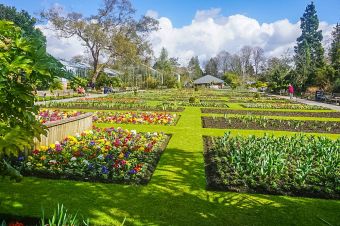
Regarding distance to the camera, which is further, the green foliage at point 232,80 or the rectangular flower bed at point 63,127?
the green foliage at point 232,80

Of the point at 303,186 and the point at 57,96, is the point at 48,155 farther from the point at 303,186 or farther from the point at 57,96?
the point at 57,96

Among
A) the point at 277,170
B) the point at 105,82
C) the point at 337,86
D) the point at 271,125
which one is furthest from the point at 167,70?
the point at 277,170

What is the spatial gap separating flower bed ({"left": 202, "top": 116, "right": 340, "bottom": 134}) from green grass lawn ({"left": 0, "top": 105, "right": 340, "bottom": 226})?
7.29 metres

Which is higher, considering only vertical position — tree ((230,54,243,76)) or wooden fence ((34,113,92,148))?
tree ((230,54,243,76))

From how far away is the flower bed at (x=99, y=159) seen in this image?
20.7 feet

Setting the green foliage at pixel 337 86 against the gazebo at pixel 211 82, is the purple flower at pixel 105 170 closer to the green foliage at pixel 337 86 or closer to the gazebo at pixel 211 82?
the green foliage at pixel 337 86

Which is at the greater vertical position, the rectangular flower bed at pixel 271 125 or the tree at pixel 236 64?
the tree at pixel 236 64

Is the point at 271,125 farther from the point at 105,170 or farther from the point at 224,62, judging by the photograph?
the point at 224,62

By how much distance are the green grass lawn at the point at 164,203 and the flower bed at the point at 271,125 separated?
7.29 metres

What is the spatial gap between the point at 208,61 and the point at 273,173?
111368 millimetres

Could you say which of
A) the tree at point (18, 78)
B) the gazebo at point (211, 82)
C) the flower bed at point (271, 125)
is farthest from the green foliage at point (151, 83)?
the tree at point (18, 78)

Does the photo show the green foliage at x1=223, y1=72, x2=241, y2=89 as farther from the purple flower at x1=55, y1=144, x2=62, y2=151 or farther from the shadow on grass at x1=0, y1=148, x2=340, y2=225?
the shadow on grass at x1=0, y1=148, x2=340, y2=225

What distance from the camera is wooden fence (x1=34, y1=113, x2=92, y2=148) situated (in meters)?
8.03

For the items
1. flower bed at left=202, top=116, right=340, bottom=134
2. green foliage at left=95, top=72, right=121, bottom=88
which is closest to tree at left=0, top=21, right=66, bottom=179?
flower bed at left=202, top=116, right=340, bottom=134
